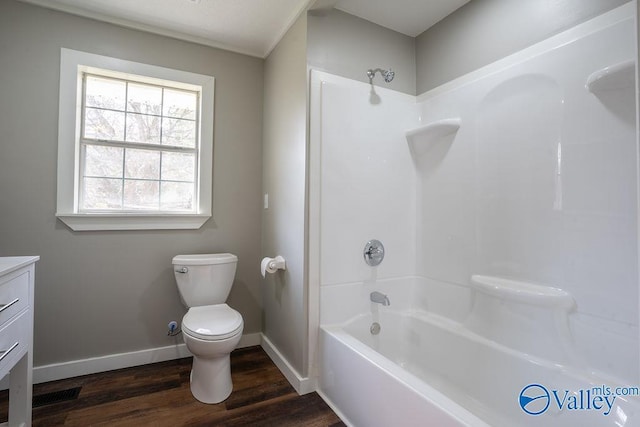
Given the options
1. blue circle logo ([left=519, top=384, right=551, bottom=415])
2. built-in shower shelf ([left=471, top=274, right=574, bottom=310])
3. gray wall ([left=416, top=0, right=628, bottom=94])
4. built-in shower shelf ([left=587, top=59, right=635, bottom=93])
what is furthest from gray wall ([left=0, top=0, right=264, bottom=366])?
built-in shower shelf ([left=587, top=59, right=635, bottom=93])

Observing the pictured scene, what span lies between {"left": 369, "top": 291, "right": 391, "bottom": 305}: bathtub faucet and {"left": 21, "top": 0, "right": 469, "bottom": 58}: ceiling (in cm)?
185

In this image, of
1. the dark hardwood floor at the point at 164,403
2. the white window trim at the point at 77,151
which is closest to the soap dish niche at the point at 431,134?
the white window trim at the point at 77,151

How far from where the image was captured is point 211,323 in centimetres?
183

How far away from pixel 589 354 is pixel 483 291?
1.71 ft

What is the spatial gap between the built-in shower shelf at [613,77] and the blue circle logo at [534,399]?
1364 mm

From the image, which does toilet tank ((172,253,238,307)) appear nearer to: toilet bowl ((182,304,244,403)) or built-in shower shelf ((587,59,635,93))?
toilet bowl ((182,304,244,403))

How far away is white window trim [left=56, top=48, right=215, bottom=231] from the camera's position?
197 cm

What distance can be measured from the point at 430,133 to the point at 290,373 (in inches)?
74.0

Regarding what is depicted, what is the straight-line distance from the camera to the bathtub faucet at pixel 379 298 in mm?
1946

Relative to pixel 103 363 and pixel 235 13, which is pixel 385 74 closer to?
pixel 235 13

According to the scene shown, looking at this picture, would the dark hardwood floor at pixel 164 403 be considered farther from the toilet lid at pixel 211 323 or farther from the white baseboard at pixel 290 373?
the toilet lid at pixel 211 323

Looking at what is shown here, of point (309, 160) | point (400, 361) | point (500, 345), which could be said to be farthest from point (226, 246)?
point (500, 345)

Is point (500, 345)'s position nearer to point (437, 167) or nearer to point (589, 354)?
point (589, 354)

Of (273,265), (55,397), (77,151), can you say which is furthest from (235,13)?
(55,397)
